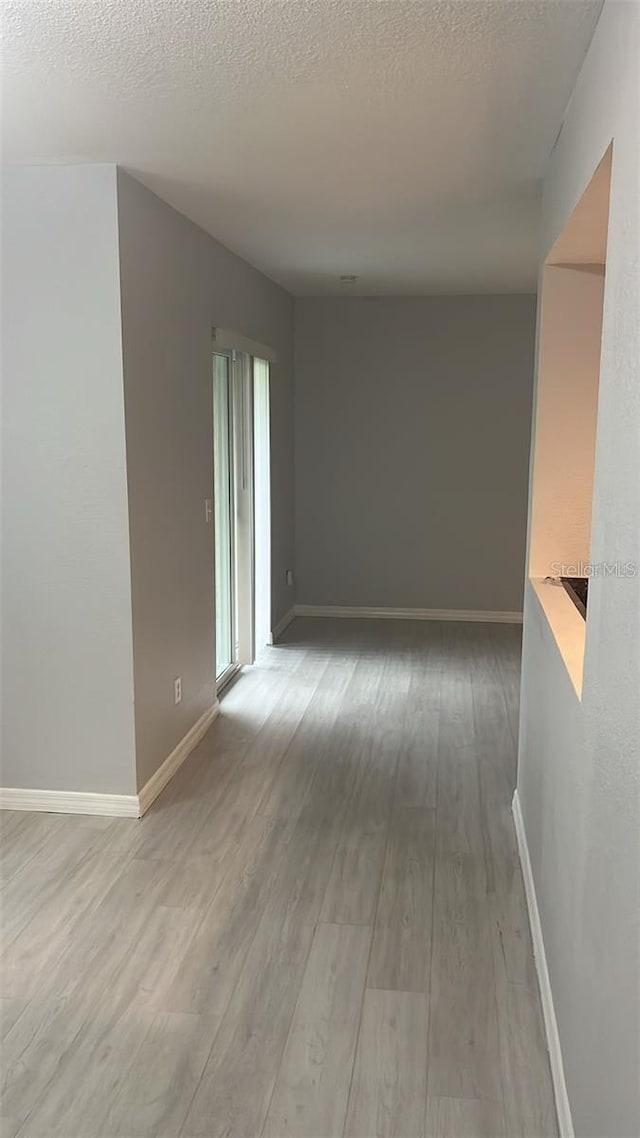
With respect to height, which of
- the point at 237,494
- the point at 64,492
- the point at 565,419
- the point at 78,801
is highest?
the point at 565,419

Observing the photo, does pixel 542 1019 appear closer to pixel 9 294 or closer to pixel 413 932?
pixel 413 932

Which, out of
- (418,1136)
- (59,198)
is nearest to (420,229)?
(59,198)

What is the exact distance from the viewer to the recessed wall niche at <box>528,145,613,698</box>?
9.62 feet

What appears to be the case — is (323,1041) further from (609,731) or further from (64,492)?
(64,492)

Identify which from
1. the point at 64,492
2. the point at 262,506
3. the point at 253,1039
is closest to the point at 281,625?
the point at 262,506

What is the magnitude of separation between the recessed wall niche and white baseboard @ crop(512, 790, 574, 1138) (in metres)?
0.89

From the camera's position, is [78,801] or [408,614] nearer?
[78,801]

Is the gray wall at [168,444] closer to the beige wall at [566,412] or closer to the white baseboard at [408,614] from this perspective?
the beige wall at [566,412]

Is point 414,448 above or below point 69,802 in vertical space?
above

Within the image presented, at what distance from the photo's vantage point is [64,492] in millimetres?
3250

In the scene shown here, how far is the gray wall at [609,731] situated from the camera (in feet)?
4.33

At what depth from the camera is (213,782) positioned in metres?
3.74

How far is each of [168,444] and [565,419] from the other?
1577 millimetres

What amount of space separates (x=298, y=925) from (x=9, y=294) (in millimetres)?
2333
